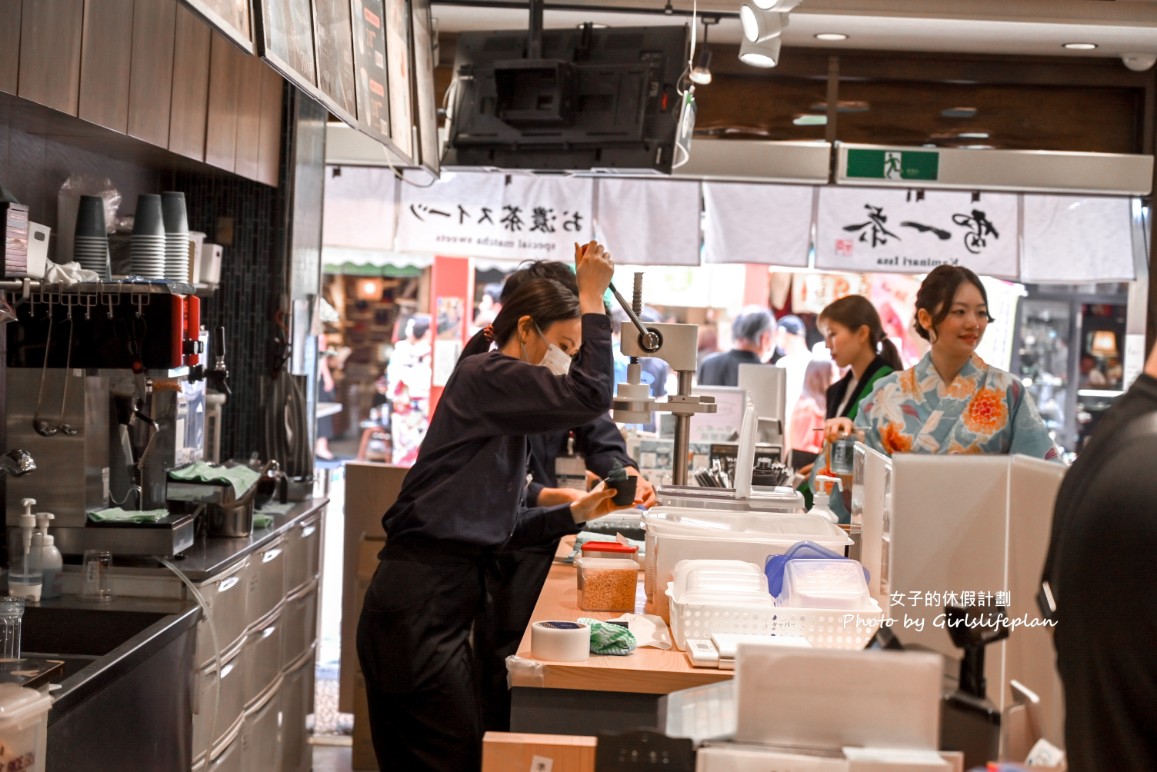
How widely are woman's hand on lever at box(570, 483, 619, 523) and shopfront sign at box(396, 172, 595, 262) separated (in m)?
3.34

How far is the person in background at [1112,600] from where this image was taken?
48.1 inches

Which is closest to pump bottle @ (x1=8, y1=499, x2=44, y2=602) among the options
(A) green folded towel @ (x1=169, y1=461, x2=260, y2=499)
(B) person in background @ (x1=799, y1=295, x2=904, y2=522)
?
(A) green folded towel @ (x1=169, y1=461, x2=260, y2=499)

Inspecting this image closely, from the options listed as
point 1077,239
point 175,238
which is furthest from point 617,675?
point 1077,239

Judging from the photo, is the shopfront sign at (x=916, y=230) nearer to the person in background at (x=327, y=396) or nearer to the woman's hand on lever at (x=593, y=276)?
the woman's hand on lever at (x=593, y=276)

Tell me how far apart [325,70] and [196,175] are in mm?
2370

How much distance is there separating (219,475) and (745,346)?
3467 millimetres

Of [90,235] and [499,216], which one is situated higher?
[499,216]

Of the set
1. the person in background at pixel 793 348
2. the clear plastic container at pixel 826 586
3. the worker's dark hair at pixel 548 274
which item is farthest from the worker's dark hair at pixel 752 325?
the clear plastic container at pixel 826 586

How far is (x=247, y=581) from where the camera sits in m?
3.76

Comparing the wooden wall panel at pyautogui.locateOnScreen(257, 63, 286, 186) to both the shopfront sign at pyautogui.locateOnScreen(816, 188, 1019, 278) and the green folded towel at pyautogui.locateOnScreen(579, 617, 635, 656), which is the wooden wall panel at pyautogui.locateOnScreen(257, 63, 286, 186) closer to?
the shopfront sign at pyautogui.locateOnScreen(816, 188, 1019, 278)

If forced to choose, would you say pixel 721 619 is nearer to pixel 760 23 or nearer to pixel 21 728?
pixel 21 728

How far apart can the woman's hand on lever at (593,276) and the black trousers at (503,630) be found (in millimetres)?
911

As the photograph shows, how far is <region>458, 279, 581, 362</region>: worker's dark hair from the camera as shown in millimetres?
2932

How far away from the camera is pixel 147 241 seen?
398 centimetres
